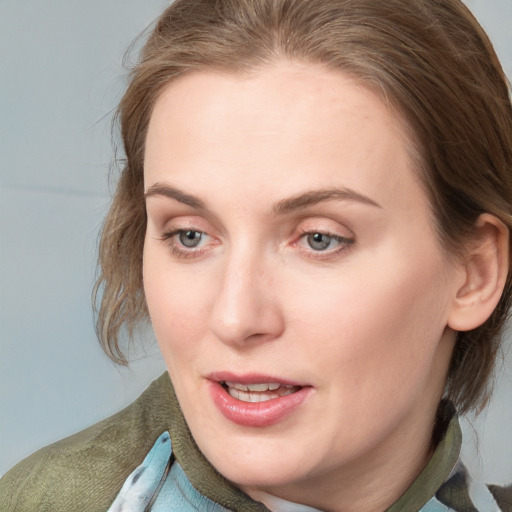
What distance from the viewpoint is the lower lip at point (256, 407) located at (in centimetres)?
171

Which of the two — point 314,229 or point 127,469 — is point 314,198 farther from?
point 127,469

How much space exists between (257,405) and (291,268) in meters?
0.21

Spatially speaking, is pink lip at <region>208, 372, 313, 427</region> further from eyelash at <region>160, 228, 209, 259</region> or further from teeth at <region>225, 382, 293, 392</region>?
eyelash at <region>160, 228, 209, 259</region>

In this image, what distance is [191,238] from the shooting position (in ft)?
5.88

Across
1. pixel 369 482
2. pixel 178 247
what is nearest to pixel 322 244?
pixel 178 247

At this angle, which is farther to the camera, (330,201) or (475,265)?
(475,265)

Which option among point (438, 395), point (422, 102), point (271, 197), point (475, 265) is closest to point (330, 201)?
point (271, 197)

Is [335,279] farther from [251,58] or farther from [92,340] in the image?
[92,340]

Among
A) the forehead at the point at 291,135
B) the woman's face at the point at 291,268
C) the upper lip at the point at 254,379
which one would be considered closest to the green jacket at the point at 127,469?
the woman's face at the point at 291,268

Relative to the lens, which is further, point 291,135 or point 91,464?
point 91,464

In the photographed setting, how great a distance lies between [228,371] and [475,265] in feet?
1.50

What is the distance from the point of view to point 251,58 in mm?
1732

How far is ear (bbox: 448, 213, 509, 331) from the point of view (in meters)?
1.87

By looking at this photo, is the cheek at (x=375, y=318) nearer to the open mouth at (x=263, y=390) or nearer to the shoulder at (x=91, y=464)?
the open mouth at (x=263, y=390)
